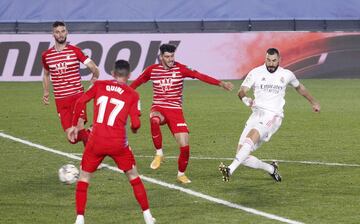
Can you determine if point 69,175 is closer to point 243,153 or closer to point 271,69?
point 243,153

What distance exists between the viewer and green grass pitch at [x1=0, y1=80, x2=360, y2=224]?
12828 millimetres

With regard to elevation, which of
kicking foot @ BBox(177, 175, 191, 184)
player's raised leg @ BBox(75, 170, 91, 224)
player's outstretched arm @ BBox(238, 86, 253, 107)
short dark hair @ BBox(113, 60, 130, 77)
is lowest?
player's raised leg @ BBox(75, 170, 91, 224)

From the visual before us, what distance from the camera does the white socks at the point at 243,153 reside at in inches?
571

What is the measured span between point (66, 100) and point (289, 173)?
3.87 m

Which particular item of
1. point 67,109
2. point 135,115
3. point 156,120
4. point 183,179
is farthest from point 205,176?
point 135,115

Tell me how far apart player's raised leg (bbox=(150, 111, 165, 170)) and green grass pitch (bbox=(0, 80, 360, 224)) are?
188mm

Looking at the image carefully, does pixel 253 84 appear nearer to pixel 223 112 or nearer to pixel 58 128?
pixel 58 128

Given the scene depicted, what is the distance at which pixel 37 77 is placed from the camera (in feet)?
108

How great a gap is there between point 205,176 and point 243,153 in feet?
4.79

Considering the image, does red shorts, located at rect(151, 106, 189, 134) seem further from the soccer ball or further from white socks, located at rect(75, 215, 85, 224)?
white socks, located at rect(75, 215, 85, 224)

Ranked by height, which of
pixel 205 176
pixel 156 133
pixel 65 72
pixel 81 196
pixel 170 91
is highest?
pixel 65 72

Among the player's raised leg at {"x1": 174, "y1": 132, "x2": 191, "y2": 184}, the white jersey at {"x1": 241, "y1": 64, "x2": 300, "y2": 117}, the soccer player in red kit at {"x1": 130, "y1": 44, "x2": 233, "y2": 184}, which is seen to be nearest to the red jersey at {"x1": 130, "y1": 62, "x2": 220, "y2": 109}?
the soccer player in red kit at {"x1": 130, "y1": 44, "x2": 233, "y2": 184}

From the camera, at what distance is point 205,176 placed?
15945 millimetres

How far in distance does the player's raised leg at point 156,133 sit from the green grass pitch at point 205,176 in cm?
19
